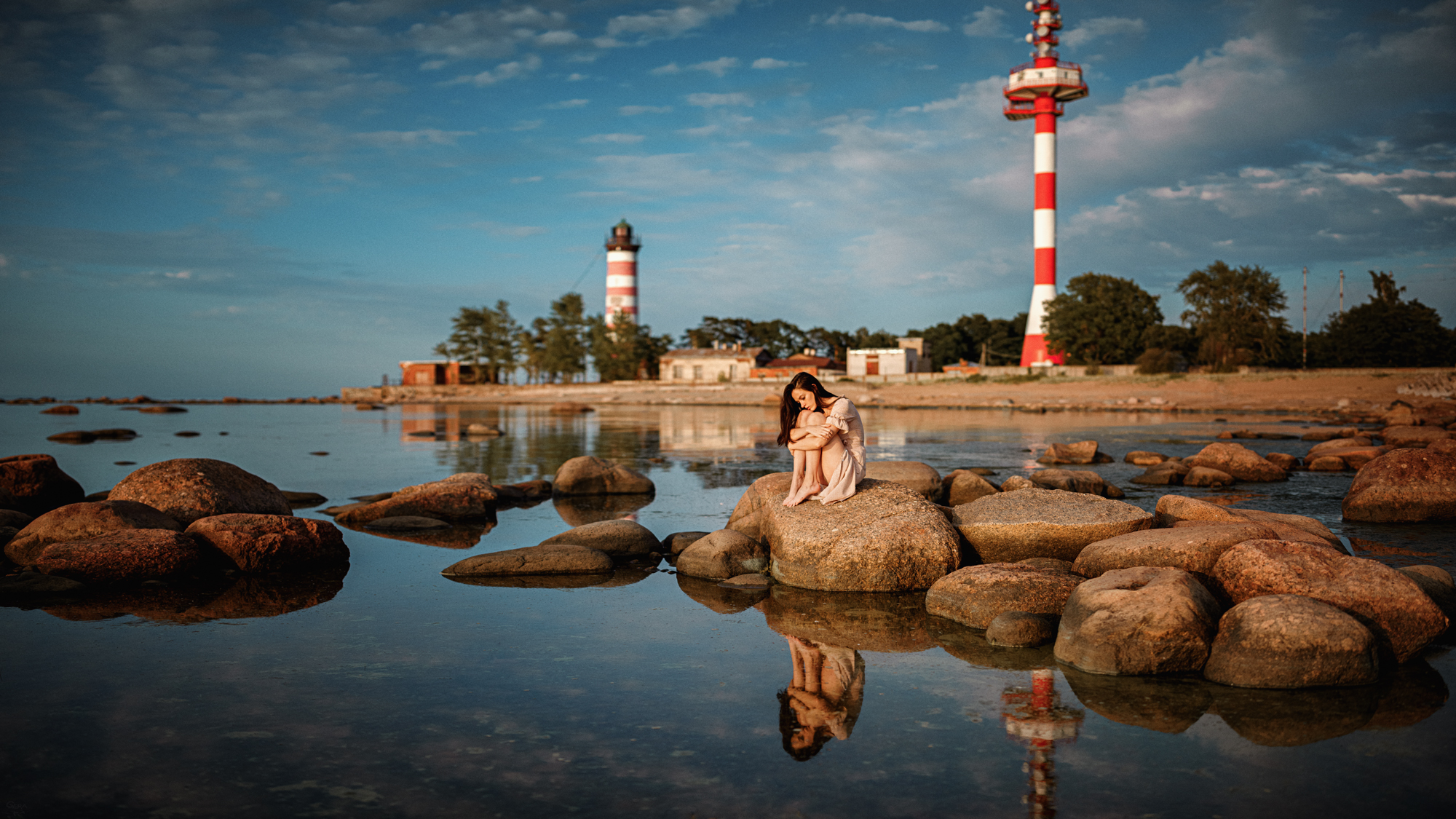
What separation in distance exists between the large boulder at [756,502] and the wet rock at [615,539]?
41.3 inches

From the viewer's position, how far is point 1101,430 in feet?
113

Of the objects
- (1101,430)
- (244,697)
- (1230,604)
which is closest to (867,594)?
(1230,604)

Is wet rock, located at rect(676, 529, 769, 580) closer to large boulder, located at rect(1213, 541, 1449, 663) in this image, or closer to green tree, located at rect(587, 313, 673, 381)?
large boulder, located at rect(1213, 541, 1449, 663)

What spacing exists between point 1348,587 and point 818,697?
4.05 m

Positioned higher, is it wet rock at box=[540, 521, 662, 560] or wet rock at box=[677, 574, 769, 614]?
wet rock at box=[540, 521, 662, 560]

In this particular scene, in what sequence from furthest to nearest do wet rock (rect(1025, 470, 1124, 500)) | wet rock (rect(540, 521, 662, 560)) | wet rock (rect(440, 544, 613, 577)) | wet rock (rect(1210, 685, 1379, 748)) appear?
wet rock (rect(1025, 470, 1124, 500)) → wet rock (rect(540, 521, 662, 560)) → wet rock (rect(440, 544, 613, 577)) → wet rock (rect(1210, 685, 1379, 748))

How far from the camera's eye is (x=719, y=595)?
887 cm

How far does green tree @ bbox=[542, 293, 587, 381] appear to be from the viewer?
90312mm

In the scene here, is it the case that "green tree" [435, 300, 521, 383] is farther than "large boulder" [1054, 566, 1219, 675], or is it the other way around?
"green tree" [435, 300, 521, 383]

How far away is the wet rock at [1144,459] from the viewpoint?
20.2 meters

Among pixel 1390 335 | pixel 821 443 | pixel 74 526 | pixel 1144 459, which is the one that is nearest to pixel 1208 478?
pixel 1144 459

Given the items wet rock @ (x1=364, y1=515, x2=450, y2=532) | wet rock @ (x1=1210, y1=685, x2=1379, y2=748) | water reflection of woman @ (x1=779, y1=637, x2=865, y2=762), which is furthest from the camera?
wet rock @ (x1=364, y1=515, x2=450, y2=532)

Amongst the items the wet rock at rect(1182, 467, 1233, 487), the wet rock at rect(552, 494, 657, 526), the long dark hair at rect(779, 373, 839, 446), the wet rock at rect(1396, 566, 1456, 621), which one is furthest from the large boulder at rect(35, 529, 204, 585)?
the wet rock at rect(1182, 467, 1233, 487)

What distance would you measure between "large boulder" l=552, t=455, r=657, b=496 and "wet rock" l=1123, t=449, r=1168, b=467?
37.6ft
